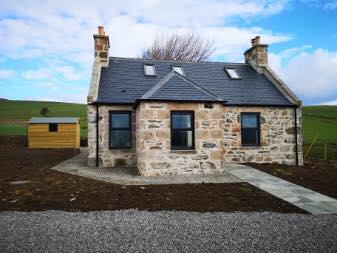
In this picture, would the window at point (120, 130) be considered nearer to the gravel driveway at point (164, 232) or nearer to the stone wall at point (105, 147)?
the stone wall at point (105, 147)

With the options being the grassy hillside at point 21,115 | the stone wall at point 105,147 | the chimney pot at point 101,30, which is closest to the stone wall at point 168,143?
the stone wall at point 105,147

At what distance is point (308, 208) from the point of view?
20.2ft

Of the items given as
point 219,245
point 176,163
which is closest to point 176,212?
point 219,245

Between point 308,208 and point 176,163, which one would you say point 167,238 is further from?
point 176,163

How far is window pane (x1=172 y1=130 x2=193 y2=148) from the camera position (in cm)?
1059

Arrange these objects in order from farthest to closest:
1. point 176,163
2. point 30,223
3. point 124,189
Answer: point 176,163
point 124,189
point 30,223

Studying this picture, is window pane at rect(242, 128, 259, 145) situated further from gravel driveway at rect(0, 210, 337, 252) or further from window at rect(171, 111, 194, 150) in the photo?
gravel driveway at rect(0, 210, 337, 252)

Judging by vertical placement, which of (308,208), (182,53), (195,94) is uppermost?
(182,53)

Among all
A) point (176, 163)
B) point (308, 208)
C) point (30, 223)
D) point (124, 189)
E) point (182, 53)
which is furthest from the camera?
point (182, 53)

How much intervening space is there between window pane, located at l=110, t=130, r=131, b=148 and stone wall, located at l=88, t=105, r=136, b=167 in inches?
9.3

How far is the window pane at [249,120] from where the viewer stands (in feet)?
44.1

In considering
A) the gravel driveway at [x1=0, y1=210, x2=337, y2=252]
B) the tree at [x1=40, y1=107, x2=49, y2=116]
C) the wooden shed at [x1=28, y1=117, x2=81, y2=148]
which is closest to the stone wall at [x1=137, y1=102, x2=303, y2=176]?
the gravel driveway at [x1=0, y1=210, x2=337, y2=252]

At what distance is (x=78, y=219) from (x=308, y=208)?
554cm

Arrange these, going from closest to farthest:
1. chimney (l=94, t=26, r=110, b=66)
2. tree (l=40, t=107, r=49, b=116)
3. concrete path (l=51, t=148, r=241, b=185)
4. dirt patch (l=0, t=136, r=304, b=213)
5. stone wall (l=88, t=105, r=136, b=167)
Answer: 1. dirt patch (l=0, t=136, r=304, b=213)
2. concrete path (l=51, t=148, r=241, b=185)
3. stone wall (l=88, t=105, r=136, b=167)
4. chimney (l=94, t=26, r=110, b=66)
5. tree (l=40, t=107, r=49, b=116)
